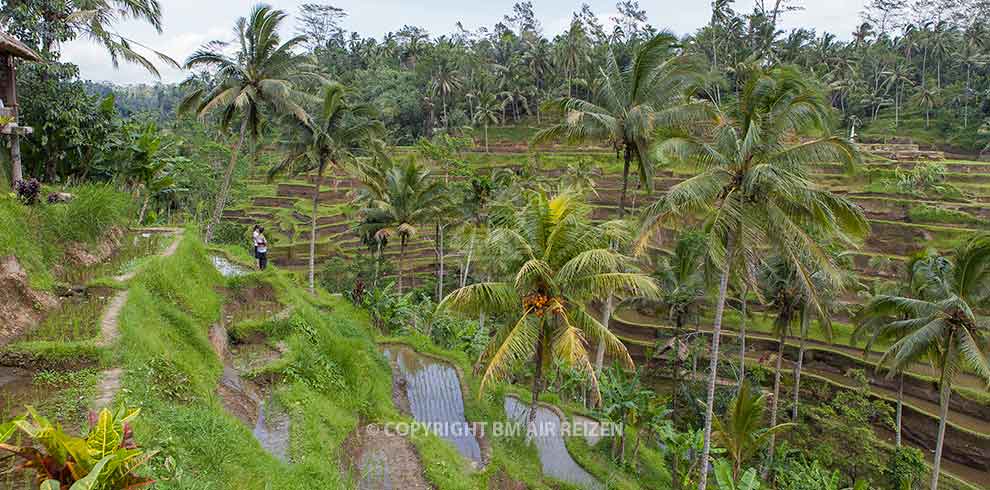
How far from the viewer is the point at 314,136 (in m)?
19.4

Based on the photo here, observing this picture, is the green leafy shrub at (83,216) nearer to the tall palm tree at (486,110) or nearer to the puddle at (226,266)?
the puddle at (226,266)

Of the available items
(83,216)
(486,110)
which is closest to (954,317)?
(83,216)

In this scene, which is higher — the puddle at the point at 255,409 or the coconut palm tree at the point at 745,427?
the puddle at the point at 255,409

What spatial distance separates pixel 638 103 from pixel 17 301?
12.9 metres

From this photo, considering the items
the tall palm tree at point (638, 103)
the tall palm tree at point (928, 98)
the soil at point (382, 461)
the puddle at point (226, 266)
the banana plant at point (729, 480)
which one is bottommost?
the banana plant at point (729, 480)

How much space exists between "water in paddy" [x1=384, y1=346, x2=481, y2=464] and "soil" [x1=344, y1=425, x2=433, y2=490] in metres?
1.63

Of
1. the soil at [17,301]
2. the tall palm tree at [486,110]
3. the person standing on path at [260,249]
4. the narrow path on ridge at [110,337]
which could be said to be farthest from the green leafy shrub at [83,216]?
the tall palm tree at [486,110]

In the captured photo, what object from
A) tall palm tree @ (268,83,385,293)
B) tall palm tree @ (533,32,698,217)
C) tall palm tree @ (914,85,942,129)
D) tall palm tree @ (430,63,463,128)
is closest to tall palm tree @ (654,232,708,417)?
tall palm tree @ (533,32,698,217)

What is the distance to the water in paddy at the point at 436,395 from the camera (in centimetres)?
1220

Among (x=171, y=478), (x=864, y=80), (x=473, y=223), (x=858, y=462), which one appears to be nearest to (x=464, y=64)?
(x=473, y=223)

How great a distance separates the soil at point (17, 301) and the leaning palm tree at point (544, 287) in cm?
598

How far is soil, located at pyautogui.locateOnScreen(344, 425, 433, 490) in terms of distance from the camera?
9242mm

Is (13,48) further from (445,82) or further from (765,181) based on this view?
(445,82)

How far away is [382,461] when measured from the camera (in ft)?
32.5
